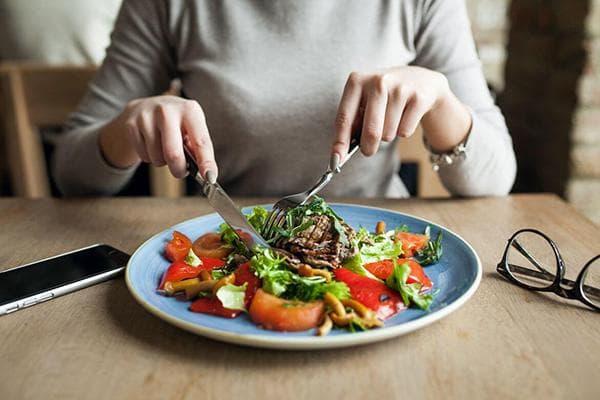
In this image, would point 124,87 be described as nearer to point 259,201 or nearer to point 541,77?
point 259,201

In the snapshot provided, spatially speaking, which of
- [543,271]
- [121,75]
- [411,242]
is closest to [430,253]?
[411,242]

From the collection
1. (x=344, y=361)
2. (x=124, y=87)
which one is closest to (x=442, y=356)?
(x=344, y=361)

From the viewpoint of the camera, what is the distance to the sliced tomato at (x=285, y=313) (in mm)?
623

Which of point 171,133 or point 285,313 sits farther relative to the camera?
point 171,133

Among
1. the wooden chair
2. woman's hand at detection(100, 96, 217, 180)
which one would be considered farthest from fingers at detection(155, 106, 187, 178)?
the wooden chair

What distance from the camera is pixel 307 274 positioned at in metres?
0.71

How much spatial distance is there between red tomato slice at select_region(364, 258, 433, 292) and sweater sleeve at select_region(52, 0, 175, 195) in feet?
2.15

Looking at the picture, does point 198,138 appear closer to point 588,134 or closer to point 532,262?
point 532,262

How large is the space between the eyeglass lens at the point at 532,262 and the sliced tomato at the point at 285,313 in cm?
31

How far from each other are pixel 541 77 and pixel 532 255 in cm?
103

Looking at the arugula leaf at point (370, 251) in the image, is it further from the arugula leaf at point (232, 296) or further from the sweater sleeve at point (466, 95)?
the sweater sleeve at point (466, 95)

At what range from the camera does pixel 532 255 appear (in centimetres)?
88

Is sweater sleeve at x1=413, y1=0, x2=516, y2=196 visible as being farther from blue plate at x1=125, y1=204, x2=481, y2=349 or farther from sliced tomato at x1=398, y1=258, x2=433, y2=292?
sliced tomato at x1=398, y1=258, x2=433, y2=292

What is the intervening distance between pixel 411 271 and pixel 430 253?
0.10m
